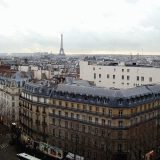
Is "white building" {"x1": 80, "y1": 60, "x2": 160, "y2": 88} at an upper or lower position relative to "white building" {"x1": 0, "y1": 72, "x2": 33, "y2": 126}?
upper

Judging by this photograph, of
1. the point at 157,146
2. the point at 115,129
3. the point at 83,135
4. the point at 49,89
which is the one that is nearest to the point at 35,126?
the point at 49,89

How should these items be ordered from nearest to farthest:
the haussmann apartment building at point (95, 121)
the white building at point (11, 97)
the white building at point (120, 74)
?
1. the haussmann apartment building at point (95, 121)
2. the white building at point (11, 97)
3. the white building at point (120, 74)

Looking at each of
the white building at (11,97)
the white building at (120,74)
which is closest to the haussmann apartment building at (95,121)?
the white building at (11,97)

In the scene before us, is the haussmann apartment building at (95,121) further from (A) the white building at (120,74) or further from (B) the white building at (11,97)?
(A) the white building at (120,74)

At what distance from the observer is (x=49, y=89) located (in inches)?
2955

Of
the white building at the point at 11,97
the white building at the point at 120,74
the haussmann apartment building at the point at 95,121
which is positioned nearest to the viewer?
the haussmann apartment building at the point at 95,121

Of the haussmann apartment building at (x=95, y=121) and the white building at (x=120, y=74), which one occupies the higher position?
the white building at (x=120, y=74)

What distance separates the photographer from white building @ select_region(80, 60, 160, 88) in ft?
313

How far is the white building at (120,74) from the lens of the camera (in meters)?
95.3

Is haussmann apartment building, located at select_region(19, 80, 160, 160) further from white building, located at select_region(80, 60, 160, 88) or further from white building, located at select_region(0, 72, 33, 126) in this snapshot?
white building, located at select_region(80, 60, 160, 88)

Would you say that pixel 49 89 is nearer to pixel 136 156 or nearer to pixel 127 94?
pixel 127 94

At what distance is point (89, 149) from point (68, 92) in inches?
553

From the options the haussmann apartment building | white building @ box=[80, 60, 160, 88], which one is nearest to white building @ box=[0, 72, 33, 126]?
the haussmann apartment building

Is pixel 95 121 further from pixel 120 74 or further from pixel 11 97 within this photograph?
pixel 120 74
